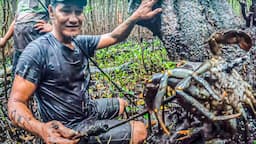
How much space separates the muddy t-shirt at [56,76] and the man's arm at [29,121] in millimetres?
47

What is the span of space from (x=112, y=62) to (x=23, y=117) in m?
2.71

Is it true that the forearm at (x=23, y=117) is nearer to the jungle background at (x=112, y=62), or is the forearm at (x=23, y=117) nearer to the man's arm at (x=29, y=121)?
the man's arm at (x=29, y=121)

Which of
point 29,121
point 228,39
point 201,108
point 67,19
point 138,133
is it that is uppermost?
point 67,19

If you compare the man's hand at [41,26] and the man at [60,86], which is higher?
the man's hand at [41,26]

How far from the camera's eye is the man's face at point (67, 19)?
2072 millimetres

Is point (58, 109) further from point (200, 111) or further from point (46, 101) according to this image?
point (200, 111)

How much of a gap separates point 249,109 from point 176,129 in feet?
1.40

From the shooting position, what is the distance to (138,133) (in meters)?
2.16

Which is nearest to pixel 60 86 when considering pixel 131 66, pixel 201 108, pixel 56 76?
pixel 56 76

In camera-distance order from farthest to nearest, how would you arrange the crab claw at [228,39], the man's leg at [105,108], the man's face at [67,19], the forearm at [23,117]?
the man's leg at [105,108] → the man's face at [67,19] → the forearm at [23,117] → the crab claw at [228,39]

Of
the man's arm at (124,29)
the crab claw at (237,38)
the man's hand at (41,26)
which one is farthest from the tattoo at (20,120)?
the man's hand at (41,26)

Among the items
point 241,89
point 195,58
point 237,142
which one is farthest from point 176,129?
point 195,58

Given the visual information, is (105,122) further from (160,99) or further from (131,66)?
(131,66)

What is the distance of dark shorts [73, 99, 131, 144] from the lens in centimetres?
208
